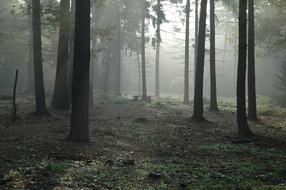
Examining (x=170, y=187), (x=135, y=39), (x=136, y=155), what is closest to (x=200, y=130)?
(x=136, y=155)

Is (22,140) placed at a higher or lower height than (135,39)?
lower

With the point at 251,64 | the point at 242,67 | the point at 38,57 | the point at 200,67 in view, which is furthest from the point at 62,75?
the point at 242,67

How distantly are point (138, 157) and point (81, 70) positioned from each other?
3.37 m

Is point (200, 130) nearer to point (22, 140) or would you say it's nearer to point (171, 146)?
point (171, 146)

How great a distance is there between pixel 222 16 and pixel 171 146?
53.3m

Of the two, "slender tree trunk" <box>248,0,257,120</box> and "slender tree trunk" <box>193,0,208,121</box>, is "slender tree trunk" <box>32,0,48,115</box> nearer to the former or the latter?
"slender tree trunk" <box>193,0,208,121</box>

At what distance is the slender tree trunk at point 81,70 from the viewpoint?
1325cm

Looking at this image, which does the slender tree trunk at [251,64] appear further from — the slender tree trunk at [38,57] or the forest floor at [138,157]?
the slender tree trunk at [38,57]

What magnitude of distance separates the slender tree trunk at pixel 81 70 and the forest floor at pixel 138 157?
650 millimetres

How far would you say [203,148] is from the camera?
13914 millimetres

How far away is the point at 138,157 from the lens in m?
12.1

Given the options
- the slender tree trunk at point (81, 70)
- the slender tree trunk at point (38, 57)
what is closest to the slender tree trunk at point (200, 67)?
the slender tree trunk at point (38, 57)

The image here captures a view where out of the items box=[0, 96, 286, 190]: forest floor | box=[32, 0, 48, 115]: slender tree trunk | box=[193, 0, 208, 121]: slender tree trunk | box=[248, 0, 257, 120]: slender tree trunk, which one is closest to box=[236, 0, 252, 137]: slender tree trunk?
box=[0, 96, 286, 190]: forest floor

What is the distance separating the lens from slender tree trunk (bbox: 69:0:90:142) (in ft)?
43.5
